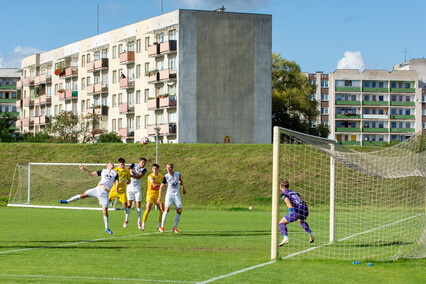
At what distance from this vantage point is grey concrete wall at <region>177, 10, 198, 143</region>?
63.6 meters

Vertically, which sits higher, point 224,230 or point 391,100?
point 391,100

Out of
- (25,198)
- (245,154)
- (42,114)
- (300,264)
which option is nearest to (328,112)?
(42,114)

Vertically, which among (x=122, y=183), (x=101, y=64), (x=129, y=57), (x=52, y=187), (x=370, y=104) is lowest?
(x=52, y=187)

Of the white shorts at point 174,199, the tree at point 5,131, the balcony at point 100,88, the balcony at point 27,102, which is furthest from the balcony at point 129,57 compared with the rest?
the white shorts at point 174,199

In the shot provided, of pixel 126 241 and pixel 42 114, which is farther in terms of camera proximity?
pixel 42 114

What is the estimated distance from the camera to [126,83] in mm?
74250

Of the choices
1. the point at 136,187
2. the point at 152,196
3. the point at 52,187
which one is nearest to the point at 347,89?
the point at 52,187

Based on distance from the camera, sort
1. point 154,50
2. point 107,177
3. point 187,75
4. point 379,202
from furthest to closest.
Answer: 1. point 154,50
2. point 187,75
3. point 379,202
4. point 107,177

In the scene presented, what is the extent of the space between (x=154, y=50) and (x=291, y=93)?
17.6 m

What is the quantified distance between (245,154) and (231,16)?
17973 millimetres

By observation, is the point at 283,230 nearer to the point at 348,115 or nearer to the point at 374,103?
the point at 348,115

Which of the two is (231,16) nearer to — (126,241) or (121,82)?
(121,82)

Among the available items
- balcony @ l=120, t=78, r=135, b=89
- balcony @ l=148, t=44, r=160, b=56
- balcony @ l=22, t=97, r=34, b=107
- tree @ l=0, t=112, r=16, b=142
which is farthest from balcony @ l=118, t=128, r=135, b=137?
balcony @ l=22, t=97, r=34, b=107

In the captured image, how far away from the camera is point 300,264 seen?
12.4 meters
